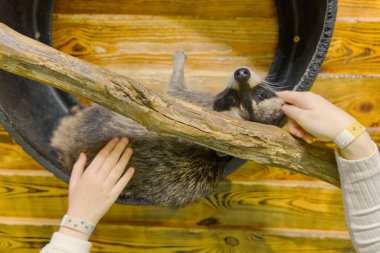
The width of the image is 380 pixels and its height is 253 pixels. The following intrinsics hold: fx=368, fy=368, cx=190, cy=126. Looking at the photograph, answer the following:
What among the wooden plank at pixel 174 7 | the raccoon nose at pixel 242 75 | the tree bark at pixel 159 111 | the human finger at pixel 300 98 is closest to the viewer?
the tree bark at pixel 159 111

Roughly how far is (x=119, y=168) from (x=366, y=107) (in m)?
1.29

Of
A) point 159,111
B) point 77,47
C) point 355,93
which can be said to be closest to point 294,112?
point 159,111

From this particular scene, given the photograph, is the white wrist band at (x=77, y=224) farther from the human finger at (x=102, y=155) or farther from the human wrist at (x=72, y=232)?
the human finger at (x=102, y=155)

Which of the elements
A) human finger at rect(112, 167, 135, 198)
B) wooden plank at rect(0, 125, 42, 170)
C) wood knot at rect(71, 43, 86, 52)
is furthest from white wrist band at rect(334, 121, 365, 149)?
wooden plank at rect(0, 125, 42, 170)

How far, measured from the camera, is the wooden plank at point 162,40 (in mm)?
1921

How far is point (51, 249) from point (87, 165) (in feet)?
1.19

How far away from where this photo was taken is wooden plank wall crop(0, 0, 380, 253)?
1.86 metres

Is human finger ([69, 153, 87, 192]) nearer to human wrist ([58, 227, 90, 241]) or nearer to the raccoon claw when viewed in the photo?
human wrist ([58, 227, 90, 241])

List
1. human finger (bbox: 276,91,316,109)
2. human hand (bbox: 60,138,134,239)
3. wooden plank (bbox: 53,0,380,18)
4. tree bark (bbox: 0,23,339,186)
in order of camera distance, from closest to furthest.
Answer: tree bark (bbox: 0,23,339,186), human finger (bbox: 276,91,316,109), human hand (bbox: 60,138,134,239), wooden plank (bbox: 53,0,380,18)

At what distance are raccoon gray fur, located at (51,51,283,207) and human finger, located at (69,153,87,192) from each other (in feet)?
0.17

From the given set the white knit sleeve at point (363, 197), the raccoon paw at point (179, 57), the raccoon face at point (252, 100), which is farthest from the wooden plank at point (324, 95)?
the white knit sleeve at point (363, 197)

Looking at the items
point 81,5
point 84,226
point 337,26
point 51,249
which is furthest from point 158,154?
point 337,26

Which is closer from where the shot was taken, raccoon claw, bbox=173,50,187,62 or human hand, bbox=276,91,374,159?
human hand, bbox=276,91,374,159

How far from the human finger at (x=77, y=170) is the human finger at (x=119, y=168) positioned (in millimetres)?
124
